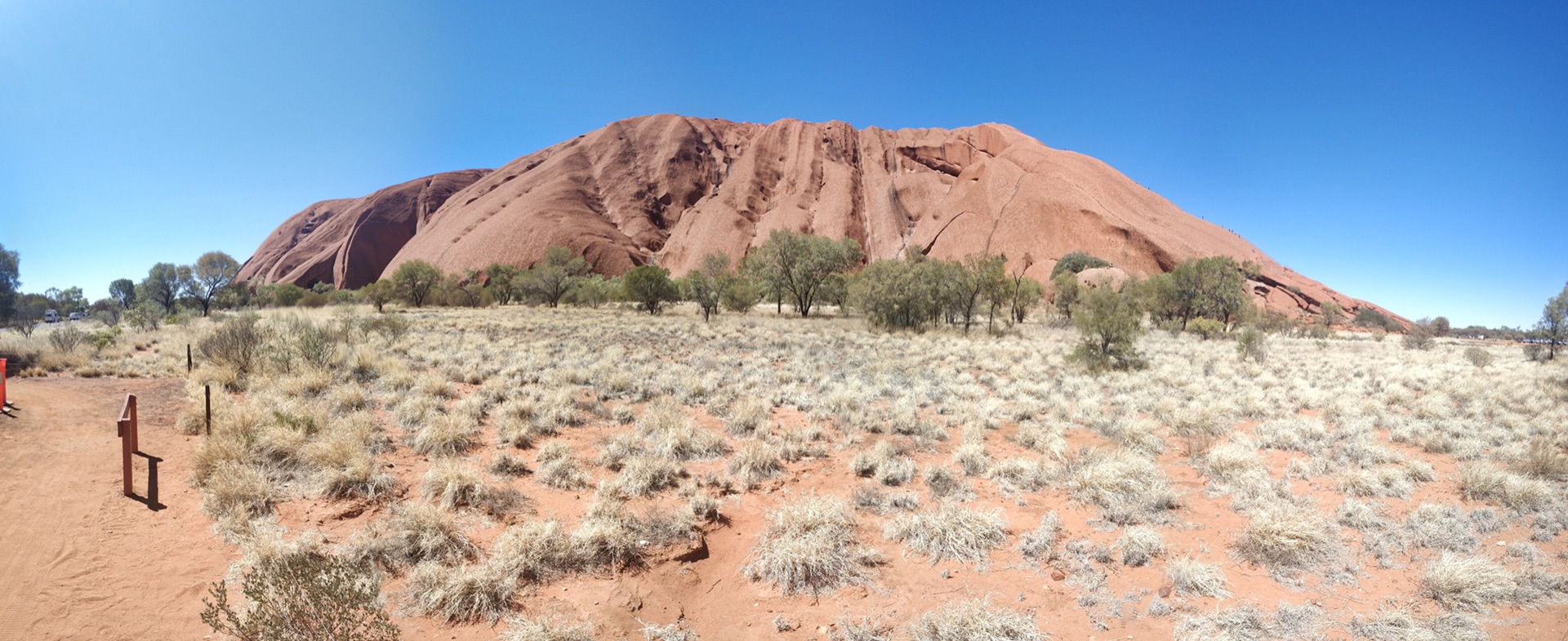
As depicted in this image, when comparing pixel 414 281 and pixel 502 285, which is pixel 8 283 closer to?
pixel 414 281

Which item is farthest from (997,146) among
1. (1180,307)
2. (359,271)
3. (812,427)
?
(359,271)

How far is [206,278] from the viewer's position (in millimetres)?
39406

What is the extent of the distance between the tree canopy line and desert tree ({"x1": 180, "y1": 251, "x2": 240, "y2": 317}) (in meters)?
0.08

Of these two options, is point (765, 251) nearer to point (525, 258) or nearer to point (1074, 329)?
point (1074, 329)

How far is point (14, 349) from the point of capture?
1209 cm

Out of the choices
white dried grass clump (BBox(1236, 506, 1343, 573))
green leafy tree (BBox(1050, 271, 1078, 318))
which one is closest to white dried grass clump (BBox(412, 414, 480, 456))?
white dried grass clump (BBox(1236, 506, 1343, 573))

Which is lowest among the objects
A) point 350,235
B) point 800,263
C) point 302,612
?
point 302,612

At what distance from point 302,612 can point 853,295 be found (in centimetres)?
2688

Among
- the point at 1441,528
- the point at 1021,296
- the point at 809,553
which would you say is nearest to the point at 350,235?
the point at 1021,296

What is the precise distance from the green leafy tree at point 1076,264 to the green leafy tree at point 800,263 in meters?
31.4

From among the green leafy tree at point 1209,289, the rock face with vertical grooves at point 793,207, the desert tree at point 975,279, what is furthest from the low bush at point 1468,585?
the rock face with vertical grooves at point 793,207

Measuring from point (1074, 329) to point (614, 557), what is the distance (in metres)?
28.4

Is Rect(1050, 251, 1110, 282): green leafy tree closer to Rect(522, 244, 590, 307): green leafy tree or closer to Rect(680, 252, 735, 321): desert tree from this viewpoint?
Rect(680, 252, 735, 321): desert tree

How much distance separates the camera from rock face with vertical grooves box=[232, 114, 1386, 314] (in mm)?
66188
